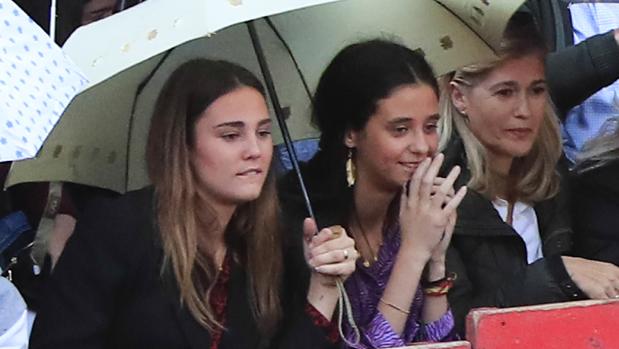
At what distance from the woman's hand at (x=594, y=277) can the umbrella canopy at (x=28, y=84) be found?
4.52ft

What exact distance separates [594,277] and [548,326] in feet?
2.22

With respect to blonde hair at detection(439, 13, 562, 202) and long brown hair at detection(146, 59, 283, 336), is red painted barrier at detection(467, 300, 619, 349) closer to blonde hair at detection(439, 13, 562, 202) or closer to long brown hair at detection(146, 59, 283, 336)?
long brown hair at detection(146, 59, 283, 336)

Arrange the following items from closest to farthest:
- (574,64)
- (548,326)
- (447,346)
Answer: (447,346) → (548,326) → (574,64)

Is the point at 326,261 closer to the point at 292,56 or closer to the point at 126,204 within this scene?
the point at 126,204

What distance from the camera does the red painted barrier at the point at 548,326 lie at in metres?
2.87

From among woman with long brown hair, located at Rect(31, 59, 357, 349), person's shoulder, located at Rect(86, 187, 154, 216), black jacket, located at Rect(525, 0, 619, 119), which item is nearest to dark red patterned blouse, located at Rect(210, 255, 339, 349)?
woman with long brown hair, located at Rect(31, 59, 357, 349)

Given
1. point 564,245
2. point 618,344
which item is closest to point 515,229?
point 564,245

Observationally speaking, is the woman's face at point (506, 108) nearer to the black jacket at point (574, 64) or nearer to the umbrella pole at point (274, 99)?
the black jacket at point (574, 64)

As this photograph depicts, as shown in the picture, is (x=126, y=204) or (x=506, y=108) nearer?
(x=126, y=204)

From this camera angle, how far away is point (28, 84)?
111 inches

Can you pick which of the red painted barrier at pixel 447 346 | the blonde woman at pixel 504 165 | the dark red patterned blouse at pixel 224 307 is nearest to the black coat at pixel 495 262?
the blonde woman at pixel 504 165

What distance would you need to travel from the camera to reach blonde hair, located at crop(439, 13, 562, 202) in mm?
3879

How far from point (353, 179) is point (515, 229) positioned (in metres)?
0.50

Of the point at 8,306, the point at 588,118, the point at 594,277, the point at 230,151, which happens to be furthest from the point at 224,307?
the point at 588,118
